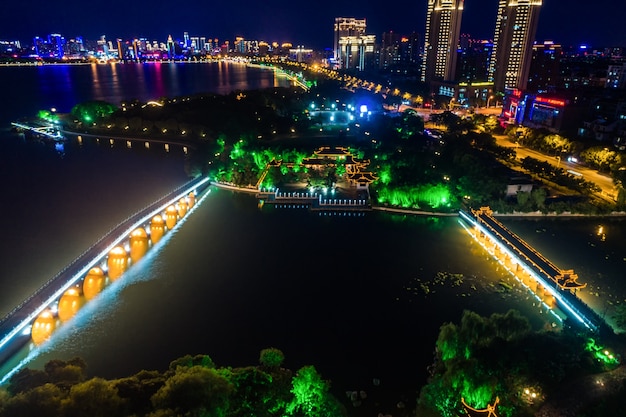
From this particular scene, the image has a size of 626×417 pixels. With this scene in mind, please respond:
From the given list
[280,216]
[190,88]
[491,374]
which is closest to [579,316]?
[491,374]

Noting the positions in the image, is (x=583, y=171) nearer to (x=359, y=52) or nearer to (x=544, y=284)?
(x=544, y=284)

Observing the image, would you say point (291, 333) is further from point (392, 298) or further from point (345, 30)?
point (345, 30)

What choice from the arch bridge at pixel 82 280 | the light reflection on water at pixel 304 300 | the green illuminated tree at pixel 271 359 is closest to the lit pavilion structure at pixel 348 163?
the light reflection on water at pixel 304 300

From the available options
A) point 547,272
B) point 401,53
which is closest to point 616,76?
point 547,272

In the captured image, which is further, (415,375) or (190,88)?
(190,88)

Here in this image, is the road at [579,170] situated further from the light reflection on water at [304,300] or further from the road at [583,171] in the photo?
the light reflection on water at [304,300]

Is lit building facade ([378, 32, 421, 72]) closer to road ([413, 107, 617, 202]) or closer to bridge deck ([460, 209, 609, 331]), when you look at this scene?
road ([413, 107, 617, 202])
